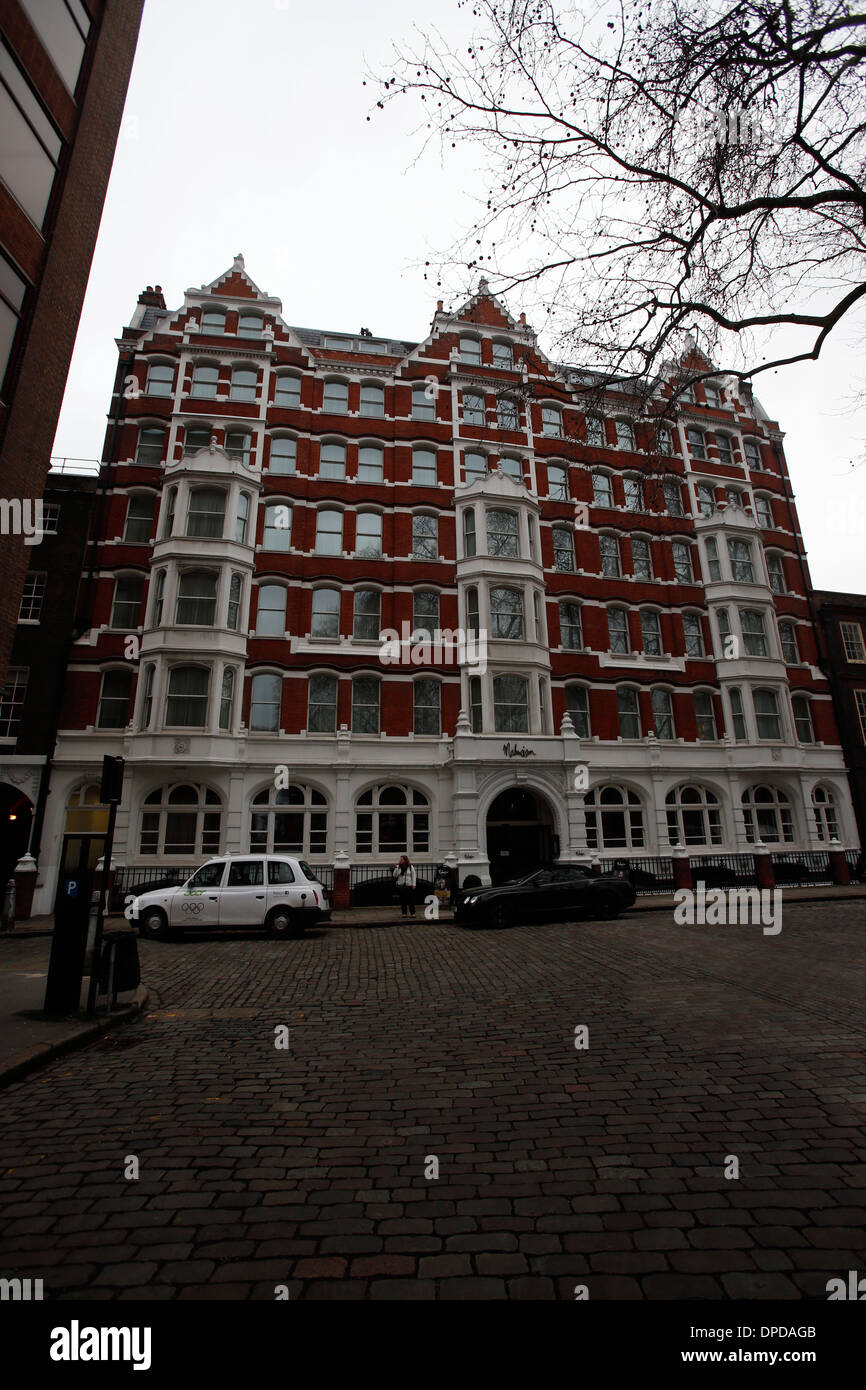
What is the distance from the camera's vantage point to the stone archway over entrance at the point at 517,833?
22438 mm

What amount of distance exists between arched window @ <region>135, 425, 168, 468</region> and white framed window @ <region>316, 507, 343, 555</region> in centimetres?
630

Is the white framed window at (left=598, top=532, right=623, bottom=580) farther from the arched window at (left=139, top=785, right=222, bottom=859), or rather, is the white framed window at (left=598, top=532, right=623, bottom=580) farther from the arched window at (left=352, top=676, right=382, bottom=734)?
the arched window at (left=139, top=785, right=222, bottom=859)

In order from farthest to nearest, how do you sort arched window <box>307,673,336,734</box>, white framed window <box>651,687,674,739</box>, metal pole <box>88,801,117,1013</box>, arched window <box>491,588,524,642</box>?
white framed window <box>651,687,674,739</box>, arched window <box>491,588,524,642</box>, arched window <box>307,673,336,734</box>, metal pole <box>88,801,117,1013</box>

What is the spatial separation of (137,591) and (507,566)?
43.5 feet

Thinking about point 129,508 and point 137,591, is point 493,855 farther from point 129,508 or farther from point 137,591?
point 129,508

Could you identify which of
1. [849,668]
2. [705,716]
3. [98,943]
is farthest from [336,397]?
[849,668]

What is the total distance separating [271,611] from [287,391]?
30.6 ft

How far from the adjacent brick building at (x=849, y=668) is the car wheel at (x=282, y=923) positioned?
23.5 metres

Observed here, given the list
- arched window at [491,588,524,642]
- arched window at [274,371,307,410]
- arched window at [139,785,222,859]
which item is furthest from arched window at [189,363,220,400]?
arched window at [139,785,222,859]

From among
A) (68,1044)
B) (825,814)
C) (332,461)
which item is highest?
(332,461)

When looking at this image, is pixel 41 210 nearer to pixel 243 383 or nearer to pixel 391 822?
pixel 243 383

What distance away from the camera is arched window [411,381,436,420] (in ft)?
86.8

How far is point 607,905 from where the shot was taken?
16.3 m


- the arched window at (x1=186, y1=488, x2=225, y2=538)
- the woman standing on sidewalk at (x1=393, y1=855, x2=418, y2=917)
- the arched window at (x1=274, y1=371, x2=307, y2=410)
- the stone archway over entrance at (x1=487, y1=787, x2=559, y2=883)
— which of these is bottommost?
the woman standing on sidewalk at (x1=393, y1=855, x2=418, y2=917)
